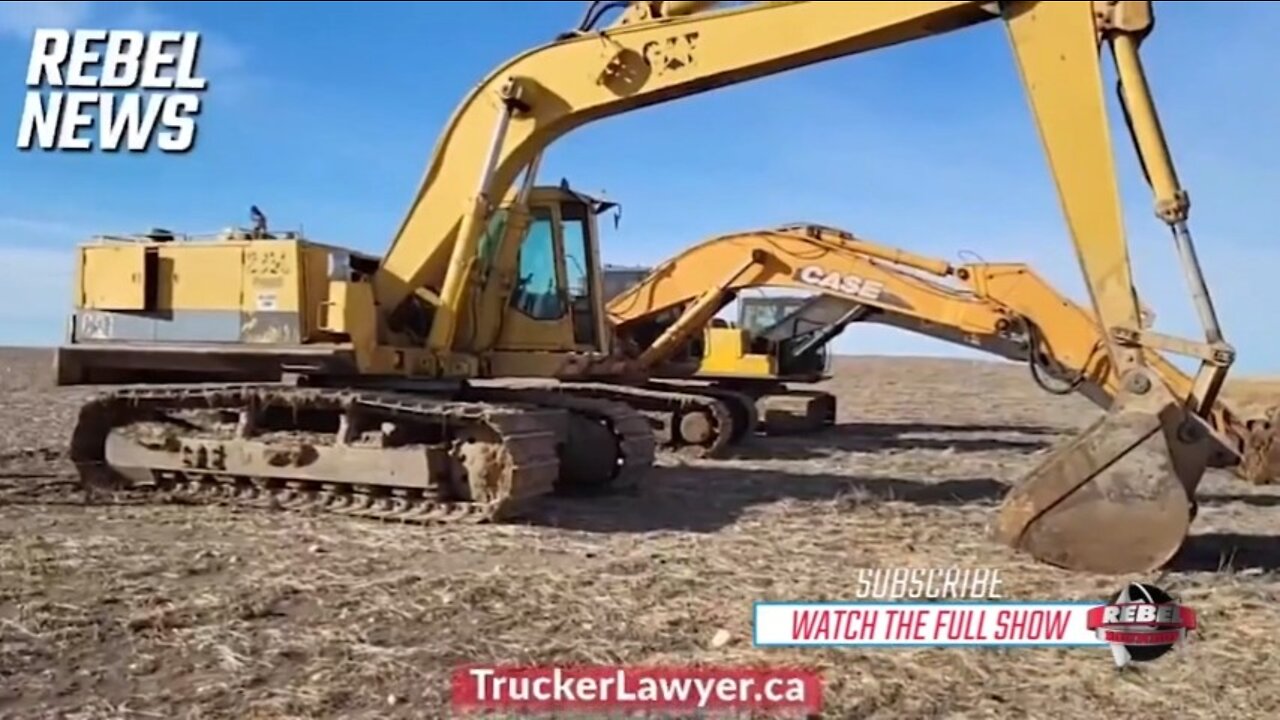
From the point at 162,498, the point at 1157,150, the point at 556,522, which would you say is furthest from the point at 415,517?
the point at 1157,150

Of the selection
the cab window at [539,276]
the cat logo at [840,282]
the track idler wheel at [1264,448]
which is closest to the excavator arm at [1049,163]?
the cab window at [539,276]

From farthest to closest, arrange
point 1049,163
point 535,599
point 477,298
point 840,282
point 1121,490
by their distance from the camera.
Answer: point 840,282
point 477,298
point 1049,163
point 1121,490
point 535,599

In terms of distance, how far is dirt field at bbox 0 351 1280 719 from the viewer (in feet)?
16.2

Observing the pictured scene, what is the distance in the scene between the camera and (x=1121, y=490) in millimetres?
6703

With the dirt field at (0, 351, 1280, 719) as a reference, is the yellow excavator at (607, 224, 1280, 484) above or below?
above

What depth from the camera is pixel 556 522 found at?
29.1ft

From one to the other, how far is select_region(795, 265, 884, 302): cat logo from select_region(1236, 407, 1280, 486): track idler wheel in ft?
14.5

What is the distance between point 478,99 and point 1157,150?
505cm

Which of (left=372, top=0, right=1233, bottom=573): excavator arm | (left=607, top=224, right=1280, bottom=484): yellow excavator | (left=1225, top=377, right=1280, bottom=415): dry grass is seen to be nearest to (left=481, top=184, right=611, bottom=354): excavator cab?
(left=372, top=0, right=1233, bottom=573): excavator arm

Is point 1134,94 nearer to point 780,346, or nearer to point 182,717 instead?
point 182,717

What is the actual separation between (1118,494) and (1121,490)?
0.03m

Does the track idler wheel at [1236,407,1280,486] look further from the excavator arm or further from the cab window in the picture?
the cab window

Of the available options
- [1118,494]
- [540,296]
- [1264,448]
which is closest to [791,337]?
[1264,448]

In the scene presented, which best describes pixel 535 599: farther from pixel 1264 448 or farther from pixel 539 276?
pixel 1264 448
